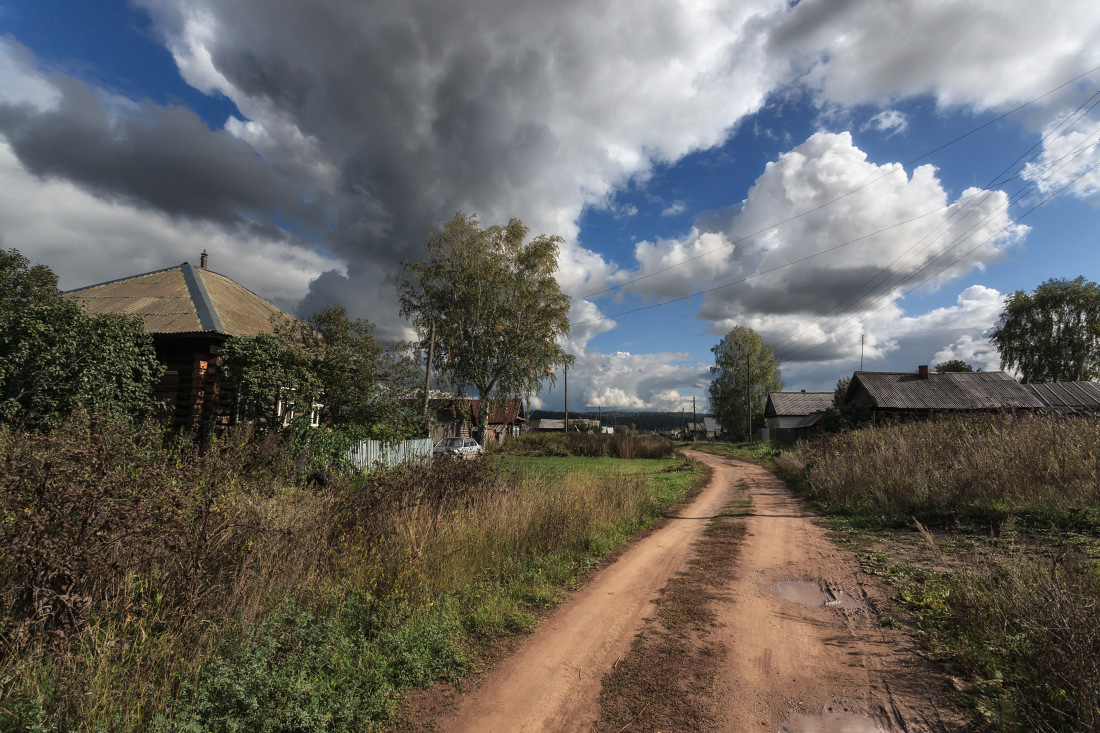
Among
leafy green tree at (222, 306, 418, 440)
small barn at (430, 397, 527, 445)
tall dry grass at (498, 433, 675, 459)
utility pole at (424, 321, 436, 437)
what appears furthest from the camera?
tall dry grass at (498, 433, 675, 459)

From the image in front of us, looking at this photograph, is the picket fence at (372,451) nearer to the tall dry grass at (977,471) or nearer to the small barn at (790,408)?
the tall dry grass at (977,471)

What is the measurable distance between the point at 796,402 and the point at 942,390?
23564mm

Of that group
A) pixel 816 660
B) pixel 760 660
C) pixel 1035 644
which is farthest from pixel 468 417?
pixel 1035 644

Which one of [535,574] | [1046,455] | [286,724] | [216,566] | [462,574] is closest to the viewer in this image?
[286,724]

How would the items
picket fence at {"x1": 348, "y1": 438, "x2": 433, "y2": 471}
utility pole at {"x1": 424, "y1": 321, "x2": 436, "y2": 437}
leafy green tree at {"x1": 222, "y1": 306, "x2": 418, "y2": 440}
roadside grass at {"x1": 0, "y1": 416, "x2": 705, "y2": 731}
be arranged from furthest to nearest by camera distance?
1. utility pole at {"x1": 424, "y1": 321, "x2": 436, "y2": 437}
2. picket fence at {"x1": 348, "y1": 438, "x2": 433, "y2": 471}
3. leafy green tree at {"x1": 222, "y1": 306, "x2": 418, "y2": 440}
4. roadside grass at {"x1": 0, "y1": 416, "x2": 705, "y2": 731}

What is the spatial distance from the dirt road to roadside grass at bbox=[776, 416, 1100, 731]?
39 centimetres

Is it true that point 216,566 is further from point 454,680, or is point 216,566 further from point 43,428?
point 43,428

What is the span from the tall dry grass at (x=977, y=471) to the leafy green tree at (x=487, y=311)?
48.7ft

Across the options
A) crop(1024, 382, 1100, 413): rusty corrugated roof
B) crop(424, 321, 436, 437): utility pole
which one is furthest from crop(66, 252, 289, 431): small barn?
crop(1024, 382, 1100, 413): rusty corrugated roof

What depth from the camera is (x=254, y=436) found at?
11.6m

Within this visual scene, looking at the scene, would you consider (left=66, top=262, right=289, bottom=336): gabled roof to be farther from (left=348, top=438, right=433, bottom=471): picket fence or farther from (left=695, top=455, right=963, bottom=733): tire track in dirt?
(left=695, top=455, right=963, bottom=733): tire track in dirt

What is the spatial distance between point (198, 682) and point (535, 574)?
3887 millimetres

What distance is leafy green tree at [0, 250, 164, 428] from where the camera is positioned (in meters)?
9.55

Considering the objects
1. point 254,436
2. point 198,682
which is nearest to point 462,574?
point 198,682
